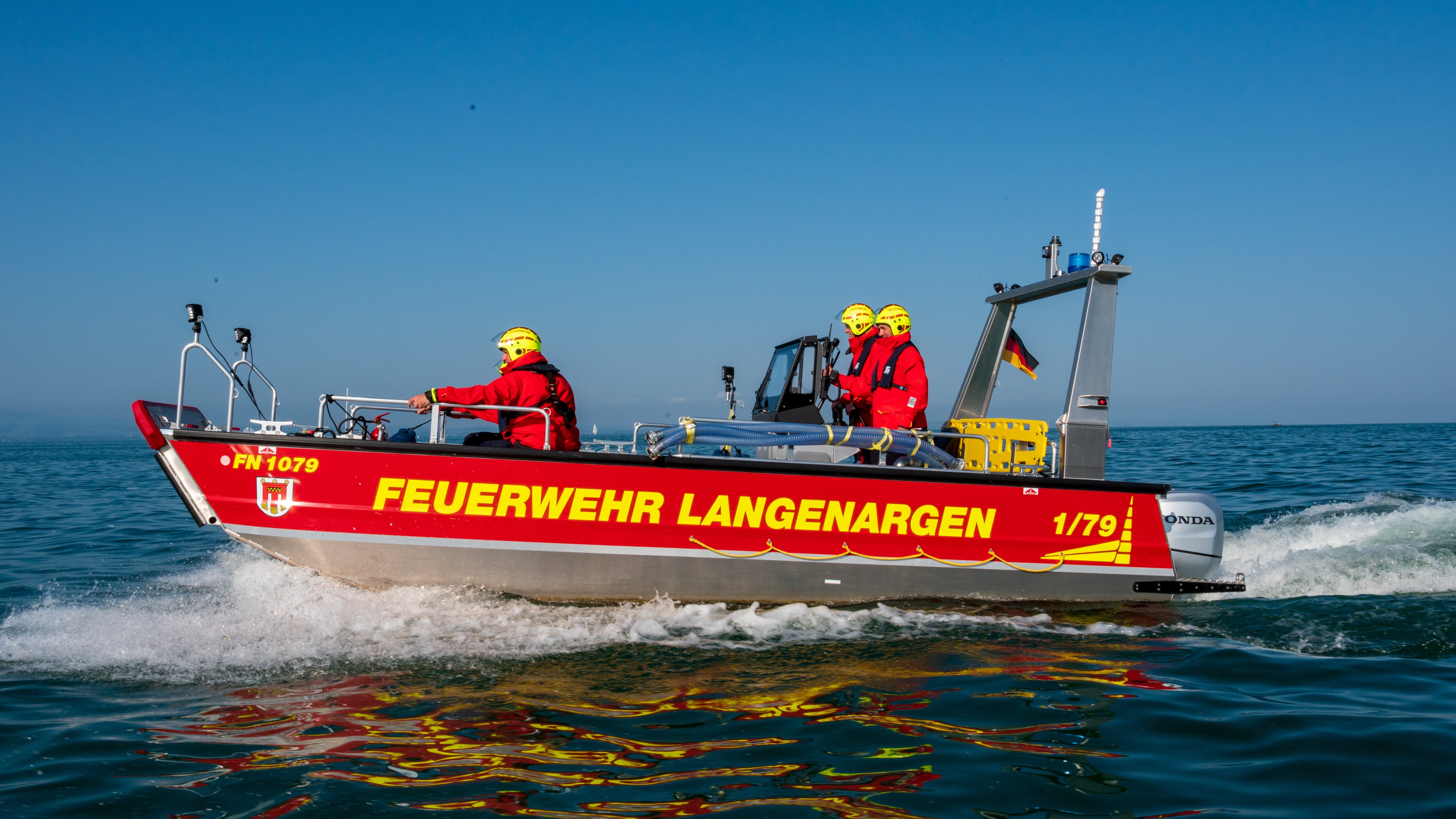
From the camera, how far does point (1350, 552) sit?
24.6 feet

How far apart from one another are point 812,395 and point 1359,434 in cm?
3948

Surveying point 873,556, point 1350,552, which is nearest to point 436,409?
point 873,556

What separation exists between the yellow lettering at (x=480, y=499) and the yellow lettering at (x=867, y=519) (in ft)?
7.68

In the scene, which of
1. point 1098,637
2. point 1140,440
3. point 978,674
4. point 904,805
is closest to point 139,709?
point 904,805

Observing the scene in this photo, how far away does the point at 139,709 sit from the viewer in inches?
160

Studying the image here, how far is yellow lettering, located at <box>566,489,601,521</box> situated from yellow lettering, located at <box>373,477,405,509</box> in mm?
1050

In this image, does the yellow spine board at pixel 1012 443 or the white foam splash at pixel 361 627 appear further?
the yellow spine board at pixel 1012 443

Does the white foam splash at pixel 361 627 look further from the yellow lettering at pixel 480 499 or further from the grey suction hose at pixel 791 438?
the grey suction hose at pixel 791 438

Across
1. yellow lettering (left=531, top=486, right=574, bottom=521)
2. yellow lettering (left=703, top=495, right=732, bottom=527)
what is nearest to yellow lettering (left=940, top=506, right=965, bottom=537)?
yellow lettering (left=703, top=495, right=732, bottom=527)

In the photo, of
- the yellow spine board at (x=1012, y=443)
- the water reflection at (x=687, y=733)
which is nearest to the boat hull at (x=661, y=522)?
the yellow spine board at (x=1012, y=443)

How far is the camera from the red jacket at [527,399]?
5.79 metres

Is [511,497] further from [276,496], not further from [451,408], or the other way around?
[276,496]

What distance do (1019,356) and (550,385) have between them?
13.3ft

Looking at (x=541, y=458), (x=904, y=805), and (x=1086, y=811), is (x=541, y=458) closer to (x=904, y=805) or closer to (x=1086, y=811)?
(x=904, y=805)
